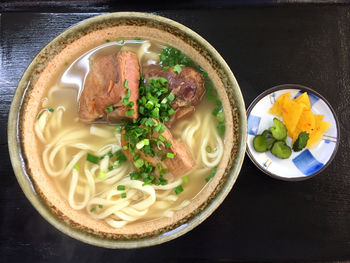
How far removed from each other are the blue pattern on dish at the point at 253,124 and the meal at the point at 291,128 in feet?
0.19

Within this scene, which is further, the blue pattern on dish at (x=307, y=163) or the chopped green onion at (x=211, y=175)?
the blue pattern on dish at (x=307, y=163)

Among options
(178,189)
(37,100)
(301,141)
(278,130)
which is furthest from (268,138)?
(37,100)

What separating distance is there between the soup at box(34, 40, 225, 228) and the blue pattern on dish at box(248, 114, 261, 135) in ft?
1.32

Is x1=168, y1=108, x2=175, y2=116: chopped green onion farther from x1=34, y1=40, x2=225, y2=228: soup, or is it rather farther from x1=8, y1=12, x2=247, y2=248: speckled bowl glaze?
x1=8, y1=12, x2=247, y2=248: speckled bowl glaze

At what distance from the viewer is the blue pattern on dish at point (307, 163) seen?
267 centimetres

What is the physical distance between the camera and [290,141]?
2734 millimetres

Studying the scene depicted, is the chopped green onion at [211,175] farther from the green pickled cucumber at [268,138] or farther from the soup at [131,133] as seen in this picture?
the green pickled cucumber at [268,138]

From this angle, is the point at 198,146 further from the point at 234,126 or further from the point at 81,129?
the point at 81,129

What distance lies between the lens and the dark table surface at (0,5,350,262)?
2.60 metres

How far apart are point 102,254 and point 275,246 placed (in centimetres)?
135

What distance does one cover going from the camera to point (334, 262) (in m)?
2.63

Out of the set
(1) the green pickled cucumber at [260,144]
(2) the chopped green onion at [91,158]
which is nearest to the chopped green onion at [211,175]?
(1) the green pickled cucumber at [260,144]

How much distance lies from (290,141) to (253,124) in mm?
332

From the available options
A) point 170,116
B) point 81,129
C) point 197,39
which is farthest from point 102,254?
point 197,39
